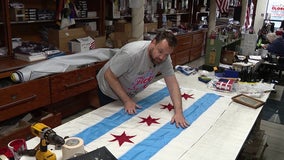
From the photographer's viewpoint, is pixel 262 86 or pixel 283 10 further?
pixel 283 10

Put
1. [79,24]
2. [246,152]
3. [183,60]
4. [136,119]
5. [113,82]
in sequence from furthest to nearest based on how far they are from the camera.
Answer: [183,60] < [79,24] < [246,152] < [113,82] < [136,119]

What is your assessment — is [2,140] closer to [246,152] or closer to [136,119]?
[136,119]

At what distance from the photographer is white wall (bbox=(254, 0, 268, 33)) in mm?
9508

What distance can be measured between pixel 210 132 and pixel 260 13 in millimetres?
9351

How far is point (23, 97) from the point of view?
2.40 m

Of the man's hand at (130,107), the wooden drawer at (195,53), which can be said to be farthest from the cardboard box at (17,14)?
the wooden drawer at (195,53)

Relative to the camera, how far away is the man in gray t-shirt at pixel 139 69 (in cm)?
167

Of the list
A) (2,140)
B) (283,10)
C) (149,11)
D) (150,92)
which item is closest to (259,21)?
(283,10)

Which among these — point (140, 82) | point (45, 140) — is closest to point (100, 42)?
point (140, 82)

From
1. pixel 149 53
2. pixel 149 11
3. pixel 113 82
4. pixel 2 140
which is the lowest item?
pixel 2 140

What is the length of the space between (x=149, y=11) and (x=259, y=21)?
20.9 ft

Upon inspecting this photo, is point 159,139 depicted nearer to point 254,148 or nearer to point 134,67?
point 134,67

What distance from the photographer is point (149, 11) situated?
4.97 m

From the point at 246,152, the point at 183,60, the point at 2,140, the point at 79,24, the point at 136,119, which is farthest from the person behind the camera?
the point at 183,60
